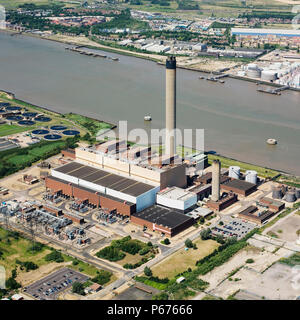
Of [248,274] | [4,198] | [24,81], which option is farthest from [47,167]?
[24,81]

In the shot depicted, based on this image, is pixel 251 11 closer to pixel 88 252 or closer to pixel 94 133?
pixel 94 133

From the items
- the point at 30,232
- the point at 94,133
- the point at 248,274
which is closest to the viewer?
A: the point at 248,274

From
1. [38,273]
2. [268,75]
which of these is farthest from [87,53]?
[38,273]

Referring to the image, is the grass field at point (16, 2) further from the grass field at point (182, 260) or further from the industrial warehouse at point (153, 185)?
A: the grass field at point (182, 260)

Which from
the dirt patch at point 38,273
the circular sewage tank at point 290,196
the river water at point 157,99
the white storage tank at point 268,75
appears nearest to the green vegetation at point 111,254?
the dirt patch at point 38,273

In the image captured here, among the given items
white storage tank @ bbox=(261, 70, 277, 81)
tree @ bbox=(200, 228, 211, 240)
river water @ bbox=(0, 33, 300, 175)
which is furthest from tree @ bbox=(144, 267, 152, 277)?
white storage tank @ bbox=(261, 70, 277, 81)

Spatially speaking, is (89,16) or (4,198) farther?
(89,16)
